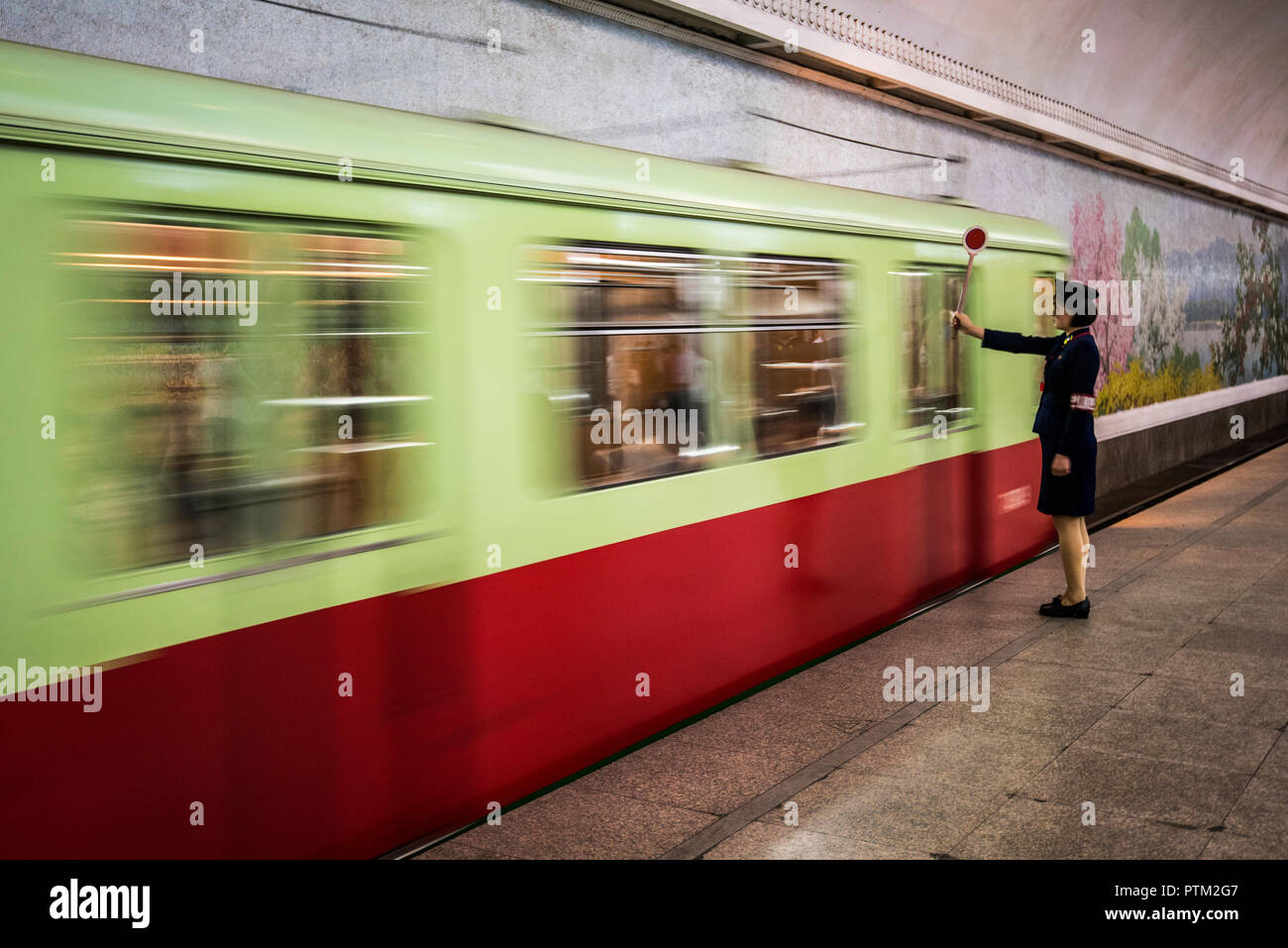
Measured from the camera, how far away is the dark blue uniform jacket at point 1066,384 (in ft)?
23.0

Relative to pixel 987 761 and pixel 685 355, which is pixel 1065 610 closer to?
pixel 987 761

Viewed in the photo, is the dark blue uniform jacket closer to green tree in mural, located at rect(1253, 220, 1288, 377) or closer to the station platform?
the station platform

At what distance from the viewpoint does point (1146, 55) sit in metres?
15.2

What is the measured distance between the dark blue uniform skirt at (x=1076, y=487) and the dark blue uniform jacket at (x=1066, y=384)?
47 millimetres

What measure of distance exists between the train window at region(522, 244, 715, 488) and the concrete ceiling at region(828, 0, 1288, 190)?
581 cm

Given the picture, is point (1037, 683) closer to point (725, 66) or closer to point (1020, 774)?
point (1020, 774)

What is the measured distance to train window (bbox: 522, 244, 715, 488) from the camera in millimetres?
4422

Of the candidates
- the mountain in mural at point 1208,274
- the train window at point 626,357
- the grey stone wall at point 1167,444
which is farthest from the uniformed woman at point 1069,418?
the mountain in mural at point 1208,274

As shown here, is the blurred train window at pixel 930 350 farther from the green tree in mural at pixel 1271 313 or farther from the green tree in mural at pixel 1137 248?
the green tree in mural at pixel 1271 313

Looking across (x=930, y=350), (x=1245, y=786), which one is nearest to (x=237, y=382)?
(x=1245, y=786)

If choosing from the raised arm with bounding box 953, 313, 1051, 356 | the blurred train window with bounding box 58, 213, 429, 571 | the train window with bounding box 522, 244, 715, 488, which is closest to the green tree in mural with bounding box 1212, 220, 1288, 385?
the raised arm with bounding box 953, 313, 1051, 356

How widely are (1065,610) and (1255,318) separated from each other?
61.6ft

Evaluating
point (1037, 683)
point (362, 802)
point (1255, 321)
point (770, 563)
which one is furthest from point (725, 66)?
point (1255, 321)

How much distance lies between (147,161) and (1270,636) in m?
6.51
